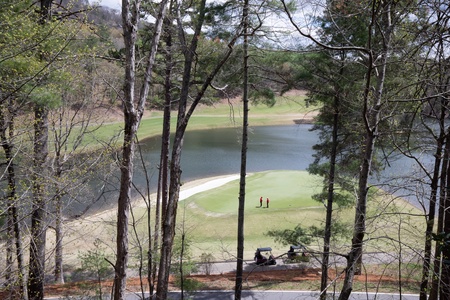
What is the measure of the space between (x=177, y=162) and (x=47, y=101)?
2.78 m

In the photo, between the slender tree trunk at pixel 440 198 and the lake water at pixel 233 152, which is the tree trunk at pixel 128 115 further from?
the lake water at pixel 233 152

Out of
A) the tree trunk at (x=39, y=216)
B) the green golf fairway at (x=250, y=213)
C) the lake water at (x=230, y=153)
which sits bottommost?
the green golf fairway at (x=250, y=213)

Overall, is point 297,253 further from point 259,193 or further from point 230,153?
point 230,153

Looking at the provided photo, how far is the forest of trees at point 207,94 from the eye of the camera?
168 inches

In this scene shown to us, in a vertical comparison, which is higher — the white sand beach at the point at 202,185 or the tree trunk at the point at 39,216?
the tree trunk at the point at 39,216

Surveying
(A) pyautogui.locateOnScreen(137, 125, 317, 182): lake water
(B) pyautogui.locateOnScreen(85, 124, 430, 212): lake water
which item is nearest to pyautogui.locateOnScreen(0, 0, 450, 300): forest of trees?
(B) pyautogui.locateOnScreen(85, 124, 430, 212): lake water

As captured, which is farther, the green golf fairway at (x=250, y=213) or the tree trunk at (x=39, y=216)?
the green golf fairway at (x=250, y=213)

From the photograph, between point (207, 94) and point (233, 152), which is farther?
point (233, 152)

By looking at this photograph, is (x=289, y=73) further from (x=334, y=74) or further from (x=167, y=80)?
(x=167, y=80)

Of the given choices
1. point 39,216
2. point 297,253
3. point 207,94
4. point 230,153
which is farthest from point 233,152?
point 297,253

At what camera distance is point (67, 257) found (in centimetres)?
1620

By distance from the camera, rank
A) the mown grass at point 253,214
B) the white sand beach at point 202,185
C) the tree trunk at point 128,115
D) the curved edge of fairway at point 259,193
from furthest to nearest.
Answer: the white sand beach at point 202,185, the curved edge of fairway at point 259,193, the mown grass at point 253,214, the tree trunk at point 128,115

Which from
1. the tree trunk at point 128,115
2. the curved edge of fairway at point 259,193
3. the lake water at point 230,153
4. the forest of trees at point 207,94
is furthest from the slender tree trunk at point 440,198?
the lake water at point 230,153

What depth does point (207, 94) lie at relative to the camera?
37.9 ft
